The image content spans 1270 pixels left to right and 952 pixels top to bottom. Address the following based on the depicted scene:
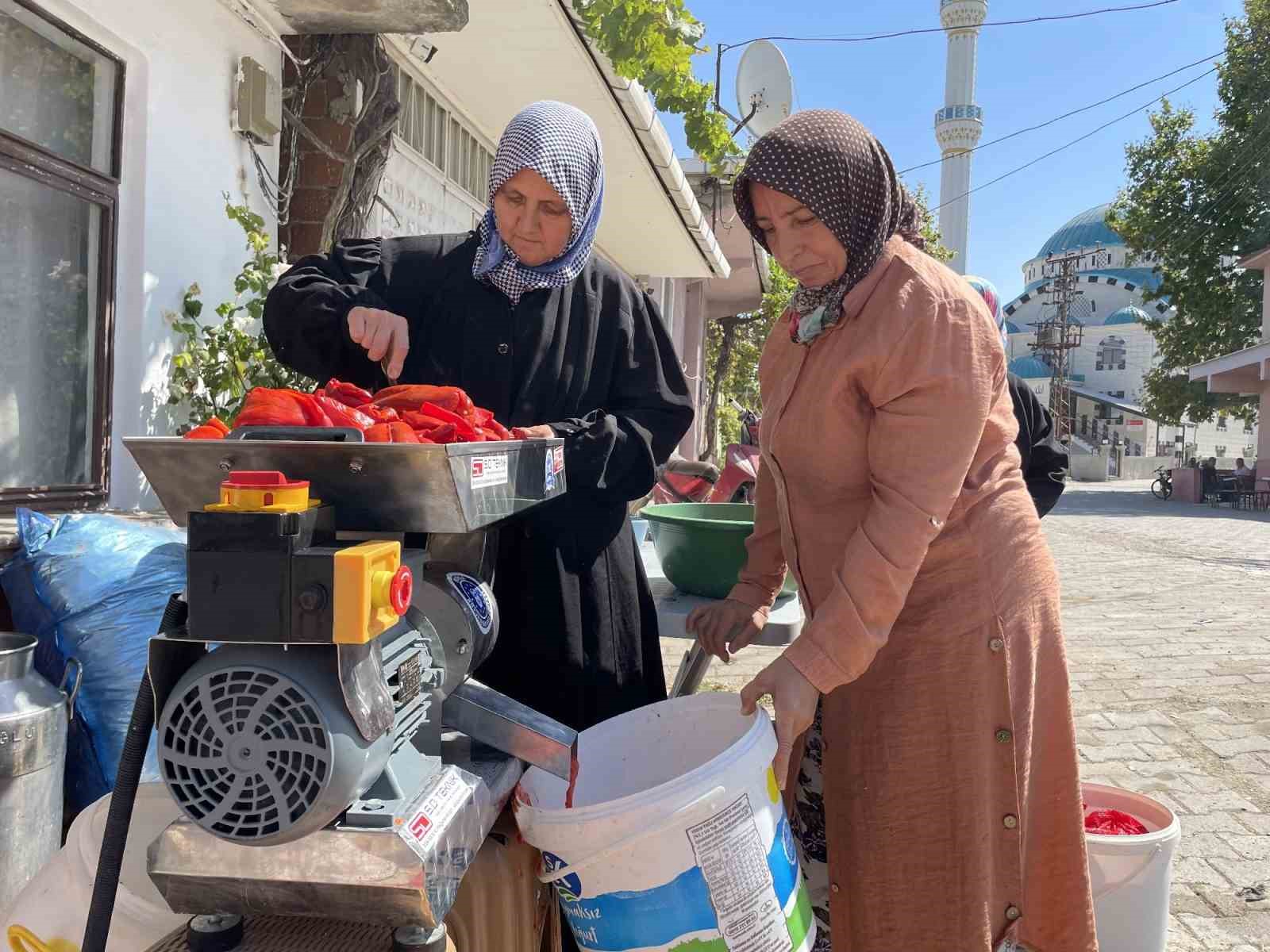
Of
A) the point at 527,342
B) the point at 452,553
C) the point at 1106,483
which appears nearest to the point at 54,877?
the point at 452,553

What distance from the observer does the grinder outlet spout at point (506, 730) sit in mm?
1221

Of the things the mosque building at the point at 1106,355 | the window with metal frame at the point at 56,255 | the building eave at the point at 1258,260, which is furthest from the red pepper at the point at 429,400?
the mosque building at the point at 1106,355

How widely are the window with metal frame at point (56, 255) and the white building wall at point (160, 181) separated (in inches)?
2.1

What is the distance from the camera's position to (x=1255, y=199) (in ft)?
87.1

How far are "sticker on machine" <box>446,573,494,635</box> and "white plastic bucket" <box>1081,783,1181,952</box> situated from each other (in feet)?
6.24

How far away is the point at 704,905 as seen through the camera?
117 centimetres

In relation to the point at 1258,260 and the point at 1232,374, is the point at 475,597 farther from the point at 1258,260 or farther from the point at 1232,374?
the point at 1232,374

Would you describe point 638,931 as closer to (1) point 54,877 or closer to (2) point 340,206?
(1) point 54,877

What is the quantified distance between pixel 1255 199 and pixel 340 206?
30226mm

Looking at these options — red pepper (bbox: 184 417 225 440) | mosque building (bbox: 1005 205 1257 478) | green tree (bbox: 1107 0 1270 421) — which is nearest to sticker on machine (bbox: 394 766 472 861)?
red pepper (bbox: 184 417 225 440)

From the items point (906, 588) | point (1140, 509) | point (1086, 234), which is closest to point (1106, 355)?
point (1086, 234)

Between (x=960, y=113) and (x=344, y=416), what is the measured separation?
189 feet

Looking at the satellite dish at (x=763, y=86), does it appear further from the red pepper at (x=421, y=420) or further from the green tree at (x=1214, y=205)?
the green tree at (x=1214, y=205)

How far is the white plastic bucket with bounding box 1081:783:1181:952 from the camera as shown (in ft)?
7.79
